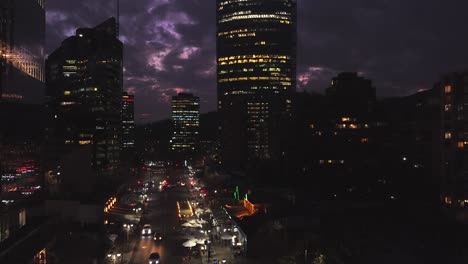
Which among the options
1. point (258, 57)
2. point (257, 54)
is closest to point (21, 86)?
point (258, 57)

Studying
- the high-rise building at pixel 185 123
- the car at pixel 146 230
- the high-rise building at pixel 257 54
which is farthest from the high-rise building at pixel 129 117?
the car at pixel 146 230

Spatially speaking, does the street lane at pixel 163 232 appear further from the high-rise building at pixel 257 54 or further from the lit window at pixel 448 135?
the high-rise building at pixel 257 54

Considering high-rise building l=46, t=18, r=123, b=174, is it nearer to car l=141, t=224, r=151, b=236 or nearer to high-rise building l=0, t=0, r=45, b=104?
car l=141, t=224, r=151, b=236

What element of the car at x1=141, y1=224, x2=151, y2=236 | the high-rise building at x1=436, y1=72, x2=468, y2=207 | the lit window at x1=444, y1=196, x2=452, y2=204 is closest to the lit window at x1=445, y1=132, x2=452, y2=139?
the high-rise building at x1=436, y1=72, x2=468, y2=207

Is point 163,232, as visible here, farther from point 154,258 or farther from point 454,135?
point 454,135

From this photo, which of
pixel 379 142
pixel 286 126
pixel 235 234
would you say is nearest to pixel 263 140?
pixel 286 126

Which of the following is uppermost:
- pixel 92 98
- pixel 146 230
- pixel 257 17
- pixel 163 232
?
pixel 257 17
